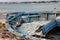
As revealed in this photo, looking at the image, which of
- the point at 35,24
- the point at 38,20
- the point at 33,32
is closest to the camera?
the point at 33,32

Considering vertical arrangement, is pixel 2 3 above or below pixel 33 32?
below

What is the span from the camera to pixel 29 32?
527cm

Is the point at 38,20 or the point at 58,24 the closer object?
the point at 58,24

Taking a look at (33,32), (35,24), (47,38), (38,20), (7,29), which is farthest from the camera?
(38,20)

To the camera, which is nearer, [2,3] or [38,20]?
[38,20]

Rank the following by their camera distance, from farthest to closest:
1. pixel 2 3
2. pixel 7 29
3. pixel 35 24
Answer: pixel 2 3
pixel 35 24
pixel 7 29

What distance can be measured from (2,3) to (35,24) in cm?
1291

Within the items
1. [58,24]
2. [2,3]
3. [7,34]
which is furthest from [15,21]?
[2,3]

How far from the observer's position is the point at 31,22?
21.0 feet

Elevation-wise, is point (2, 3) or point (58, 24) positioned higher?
point (58, 24)

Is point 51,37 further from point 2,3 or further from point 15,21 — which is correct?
point 2,3

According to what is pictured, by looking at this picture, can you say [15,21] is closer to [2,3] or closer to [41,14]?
[41,14]

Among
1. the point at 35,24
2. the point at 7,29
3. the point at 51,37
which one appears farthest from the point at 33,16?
the point at 51,37

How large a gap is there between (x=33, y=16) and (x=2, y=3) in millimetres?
12270
